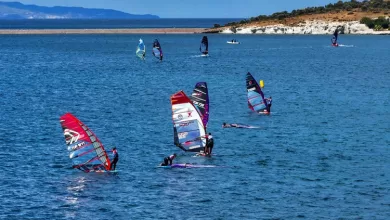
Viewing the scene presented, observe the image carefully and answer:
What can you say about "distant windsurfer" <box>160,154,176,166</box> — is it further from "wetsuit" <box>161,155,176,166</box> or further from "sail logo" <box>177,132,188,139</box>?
"sail logo" <box>177,132,188,139</box>

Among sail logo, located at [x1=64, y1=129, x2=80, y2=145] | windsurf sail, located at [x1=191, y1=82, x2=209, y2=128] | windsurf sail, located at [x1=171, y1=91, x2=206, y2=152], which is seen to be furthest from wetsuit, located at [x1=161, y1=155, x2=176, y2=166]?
windsurf sail, located at [x1=191, y1=82, x2=209, y2=128]

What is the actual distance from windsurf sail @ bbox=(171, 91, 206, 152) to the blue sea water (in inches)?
54.9

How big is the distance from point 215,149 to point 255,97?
18.4 m

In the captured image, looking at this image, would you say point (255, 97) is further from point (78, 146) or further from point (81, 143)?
point (78, 146)

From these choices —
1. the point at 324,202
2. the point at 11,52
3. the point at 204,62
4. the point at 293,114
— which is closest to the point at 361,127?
the point at 293,114

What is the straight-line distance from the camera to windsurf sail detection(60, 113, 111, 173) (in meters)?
47.7

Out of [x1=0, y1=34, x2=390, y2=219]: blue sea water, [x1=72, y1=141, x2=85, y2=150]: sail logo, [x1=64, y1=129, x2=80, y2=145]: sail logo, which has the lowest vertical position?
[x1=0, y1=34, x2=390, y2=219]: blue sea water

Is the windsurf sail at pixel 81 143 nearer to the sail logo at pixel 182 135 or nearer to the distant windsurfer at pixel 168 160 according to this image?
the distant windsurfer at pixel 168 160

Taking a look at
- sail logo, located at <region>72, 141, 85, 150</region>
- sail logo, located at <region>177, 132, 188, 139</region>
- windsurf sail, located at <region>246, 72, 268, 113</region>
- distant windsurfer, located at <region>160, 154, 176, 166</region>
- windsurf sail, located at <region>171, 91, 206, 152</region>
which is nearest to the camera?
sail logo, located at <region>72, 141, 85, 150</region>

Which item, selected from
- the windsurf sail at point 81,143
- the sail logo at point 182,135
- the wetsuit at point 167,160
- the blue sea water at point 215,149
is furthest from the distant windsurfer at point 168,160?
the sail logo at point 182,135

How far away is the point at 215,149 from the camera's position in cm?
5522

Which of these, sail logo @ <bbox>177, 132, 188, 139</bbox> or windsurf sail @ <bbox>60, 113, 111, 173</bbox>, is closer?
windsurf sail @ <bbox>60, 113, 111, 173</bbox>

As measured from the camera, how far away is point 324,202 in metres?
41.4

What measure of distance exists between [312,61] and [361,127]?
8099cm
